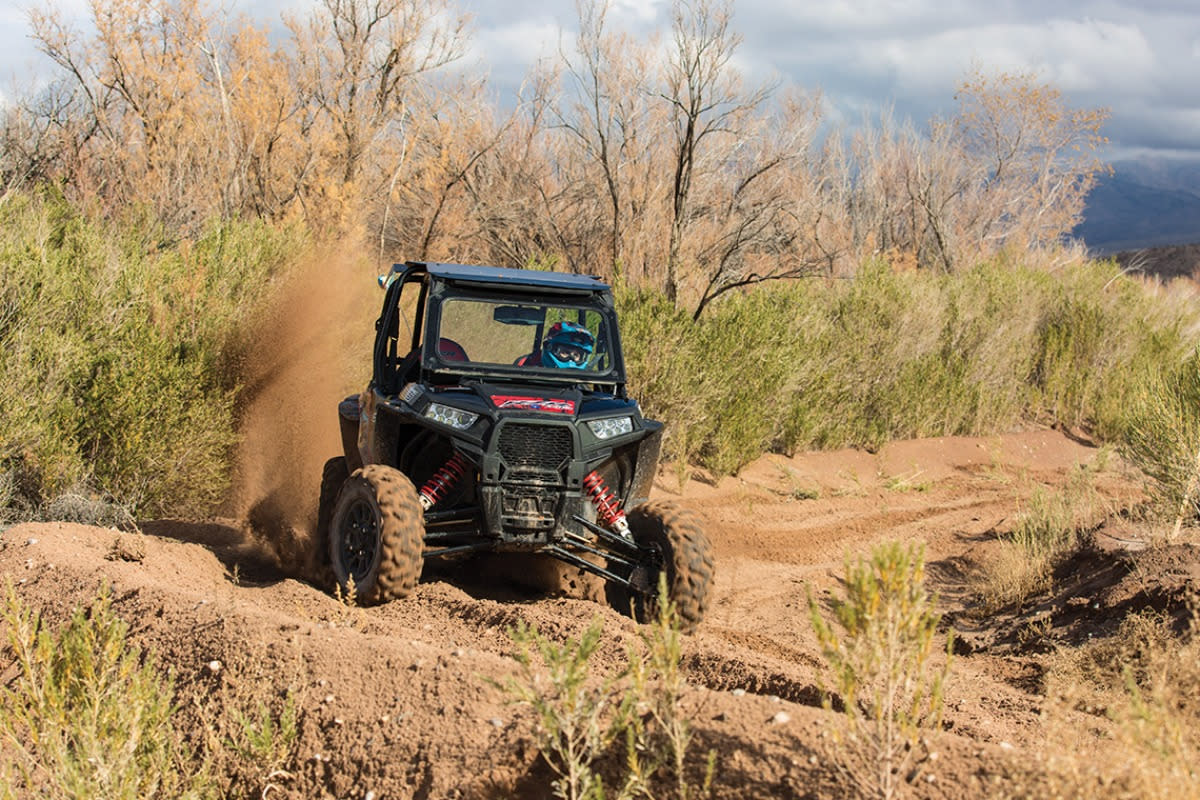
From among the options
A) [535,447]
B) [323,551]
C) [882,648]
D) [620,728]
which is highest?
[882,648]

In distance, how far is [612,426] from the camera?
7.21 metres

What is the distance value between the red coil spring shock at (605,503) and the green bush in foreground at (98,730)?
3028mm

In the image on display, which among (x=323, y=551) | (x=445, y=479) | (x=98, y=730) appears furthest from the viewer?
(x=323, y=551)

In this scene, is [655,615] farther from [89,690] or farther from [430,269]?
[89,690]

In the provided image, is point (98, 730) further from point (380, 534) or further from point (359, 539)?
point (359, 539)

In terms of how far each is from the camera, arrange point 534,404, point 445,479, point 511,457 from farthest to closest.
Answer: point 445,479, point 534,404, point 511,457

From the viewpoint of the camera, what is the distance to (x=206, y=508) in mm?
10891

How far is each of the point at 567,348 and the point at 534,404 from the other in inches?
41.1

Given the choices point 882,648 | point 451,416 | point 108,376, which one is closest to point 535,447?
point 451,416

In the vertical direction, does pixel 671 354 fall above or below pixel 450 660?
below

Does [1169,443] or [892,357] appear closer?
[1169,443]

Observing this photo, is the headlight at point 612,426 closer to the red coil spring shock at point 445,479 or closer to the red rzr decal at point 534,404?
the red rzr decal at point 534,404

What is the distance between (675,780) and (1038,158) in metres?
40.6

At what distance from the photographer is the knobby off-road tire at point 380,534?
6.54 metres
